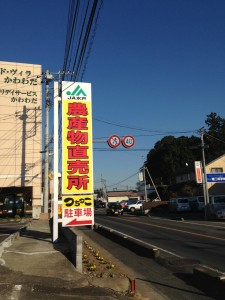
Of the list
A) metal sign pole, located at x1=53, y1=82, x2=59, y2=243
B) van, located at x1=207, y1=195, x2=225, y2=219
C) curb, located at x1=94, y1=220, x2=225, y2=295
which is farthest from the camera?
van, located at x1=207, y1=195, x2=225, y2=219

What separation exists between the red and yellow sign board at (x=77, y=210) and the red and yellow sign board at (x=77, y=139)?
26 cm

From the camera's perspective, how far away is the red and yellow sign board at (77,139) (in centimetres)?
1409

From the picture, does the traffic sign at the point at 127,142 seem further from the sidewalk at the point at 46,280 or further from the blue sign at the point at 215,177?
the blue sign at the point at 215,177

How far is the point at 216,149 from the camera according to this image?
88.6 m

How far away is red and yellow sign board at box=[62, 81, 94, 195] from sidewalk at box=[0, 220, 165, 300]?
2.71 meters

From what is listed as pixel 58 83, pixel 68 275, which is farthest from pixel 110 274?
pixel 58 83

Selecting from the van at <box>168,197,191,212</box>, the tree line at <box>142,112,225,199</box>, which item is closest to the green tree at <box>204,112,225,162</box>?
the tree line at <box>142,112,225,199</box>

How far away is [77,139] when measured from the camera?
14531 mm

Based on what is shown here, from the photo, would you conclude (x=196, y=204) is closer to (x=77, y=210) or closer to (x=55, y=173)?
(x=55, y=173)

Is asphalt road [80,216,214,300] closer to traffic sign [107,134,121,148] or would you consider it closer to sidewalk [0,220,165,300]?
sidewalk [0,220,165,300]

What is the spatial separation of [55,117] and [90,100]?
1.60 m

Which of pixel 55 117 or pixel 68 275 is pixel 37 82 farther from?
pixel 68 275

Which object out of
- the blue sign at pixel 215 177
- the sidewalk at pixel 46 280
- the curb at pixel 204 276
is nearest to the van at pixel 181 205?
the blue sign at pixel 215 177

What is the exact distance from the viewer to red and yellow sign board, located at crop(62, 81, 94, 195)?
14094mm
